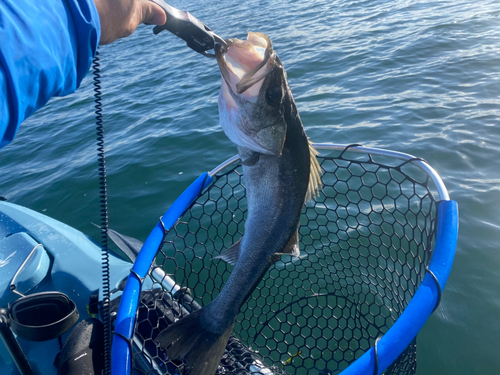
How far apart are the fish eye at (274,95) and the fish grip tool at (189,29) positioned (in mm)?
399

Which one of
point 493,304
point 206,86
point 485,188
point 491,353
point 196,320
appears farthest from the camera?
point 206,86

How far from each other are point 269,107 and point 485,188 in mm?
4017

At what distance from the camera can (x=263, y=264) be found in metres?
2.30

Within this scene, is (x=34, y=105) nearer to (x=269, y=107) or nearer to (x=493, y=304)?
(x=269, y=107)

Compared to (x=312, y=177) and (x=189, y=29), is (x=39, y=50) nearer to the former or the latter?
(x=189, y=29)

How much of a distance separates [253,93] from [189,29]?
1.87 ft

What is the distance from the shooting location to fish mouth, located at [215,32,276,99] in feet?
6.82

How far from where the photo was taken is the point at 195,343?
2211mm

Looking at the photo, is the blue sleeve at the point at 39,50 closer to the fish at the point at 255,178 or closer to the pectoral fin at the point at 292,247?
the fish at the point at 255,178

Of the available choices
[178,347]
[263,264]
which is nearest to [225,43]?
[263,264]

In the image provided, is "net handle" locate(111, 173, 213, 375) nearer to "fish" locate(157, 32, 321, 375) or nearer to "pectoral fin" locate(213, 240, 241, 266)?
"fish" locate(157, 32, 321, 375)

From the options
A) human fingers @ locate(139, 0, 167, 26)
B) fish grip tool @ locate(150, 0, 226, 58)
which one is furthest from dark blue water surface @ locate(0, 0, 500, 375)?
human fingers @ locate(139, 0, 167, 26)

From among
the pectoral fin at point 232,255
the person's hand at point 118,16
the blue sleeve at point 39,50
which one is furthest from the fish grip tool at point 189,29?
the pectoral fin at point 232,255

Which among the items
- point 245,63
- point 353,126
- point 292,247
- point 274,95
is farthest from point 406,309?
point 353,126
